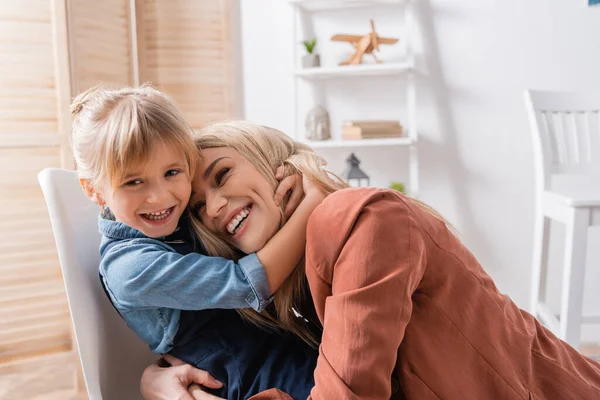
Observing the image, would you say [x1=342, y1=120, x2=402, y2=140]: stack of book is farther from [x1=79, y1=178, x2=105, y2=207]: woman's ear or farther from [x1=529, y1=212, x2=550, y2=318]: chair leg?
[x1=79, y1=178, x2=105, y2=207]: woman's ear

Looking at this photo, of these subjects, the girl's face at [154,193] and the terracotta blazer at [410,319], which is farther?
the girl's face at [154,193]

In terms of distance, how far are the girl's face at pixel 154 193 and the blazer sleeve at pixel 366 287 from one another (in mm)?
347

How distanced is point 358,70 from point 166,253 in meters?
1.71

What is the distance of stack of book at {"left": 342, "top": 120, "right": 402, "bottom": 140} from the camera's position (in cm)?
238

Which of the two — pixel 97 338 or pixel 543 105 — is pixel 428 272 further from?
pixel 543 105

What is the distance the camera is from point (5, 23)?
6.27 ft

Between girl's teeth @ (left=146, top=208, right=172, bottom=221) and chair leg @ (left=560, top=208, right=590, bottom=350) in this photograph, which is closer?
girl's teeth @ (left=146, top=208, right=172, bottom=221)

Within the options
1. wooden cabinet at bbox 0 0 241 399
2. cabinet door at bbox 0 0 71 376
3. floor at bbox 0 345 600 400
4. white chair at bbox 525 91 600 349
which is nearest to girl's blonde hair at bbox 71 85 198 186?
wooden cabinet at bbox 0 0 241 399

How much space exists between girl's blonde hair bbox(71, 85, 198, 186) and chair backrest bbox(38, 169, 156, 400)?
0.06 m

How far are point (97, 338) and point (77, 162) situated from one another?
12.2 inches

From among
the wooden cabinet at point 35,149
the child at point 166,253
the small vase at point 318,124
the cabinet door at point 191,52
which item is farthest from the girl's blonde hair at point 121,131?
the cabinet door at point 191,52

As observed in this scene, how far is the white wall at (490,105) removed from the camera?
2463 mm

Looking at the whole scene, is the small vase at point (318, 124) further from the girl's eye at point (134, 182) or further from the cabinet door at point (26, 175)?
the girl's eye at point (134, 182)

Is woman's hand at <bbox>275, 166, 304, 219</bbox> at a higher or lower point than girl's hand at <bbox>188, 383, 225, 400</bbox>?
higher
